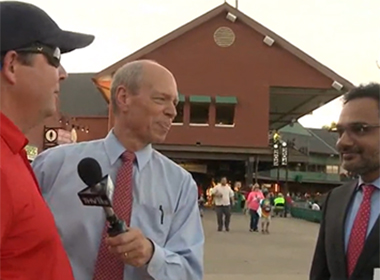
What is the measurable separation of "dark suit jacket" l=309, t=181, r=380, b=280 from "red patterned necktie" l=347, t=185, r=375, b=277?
29 mm

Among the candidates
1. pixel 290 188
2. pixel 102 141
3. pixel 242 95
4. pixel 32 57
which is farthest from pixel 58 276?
pixel 290 188

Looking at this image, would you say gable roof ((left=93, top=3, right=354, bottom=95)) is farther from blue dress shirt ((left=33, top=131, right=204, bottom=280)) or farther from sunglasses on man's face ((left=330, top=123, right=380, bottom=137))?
blue dress shirt ((left=33, top=131, right=204, bottom=280))

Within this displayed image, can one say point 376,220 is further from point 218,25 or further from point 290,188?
point 290,188

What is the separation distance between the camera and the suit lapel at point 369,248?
9.18 ft

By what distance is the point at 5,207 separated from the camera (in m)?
1.60

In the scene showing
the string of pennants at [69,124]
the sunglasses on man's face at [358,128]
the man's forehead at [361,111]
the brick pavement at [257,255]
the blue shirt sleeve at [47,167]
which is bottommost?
the brick pavement at [257,255]

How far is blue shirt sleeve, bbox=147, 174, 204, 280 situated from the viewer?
245 cm

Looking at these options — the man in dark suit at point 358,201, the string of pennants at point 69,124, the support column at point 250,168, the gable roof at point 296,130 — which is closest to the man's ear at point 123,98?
the man in dark suit at point 358,201

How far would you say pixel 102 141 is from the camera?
9.39 feet

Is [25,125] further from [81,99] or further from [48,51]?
[81,99]

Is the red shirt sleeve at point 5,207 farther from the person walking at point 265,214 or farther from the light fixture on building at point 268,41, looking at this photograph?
the light fixture on building at point 268,41

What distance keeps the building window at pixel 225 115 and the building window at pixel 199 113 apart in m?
0.63

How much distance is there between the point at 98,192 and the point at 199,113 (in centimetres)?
3575

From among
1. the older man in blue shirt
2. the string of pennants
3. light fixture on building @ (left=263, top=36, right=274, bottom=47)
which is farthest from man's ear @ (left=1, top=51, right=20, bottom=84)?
light fixture on building @ (left=263, top=36, right=274, bottom=47)
